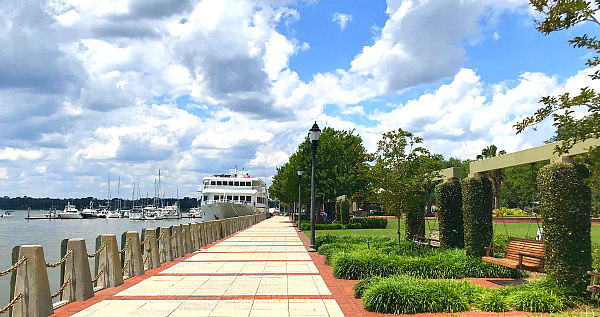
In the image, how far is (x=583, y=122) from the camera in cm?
620

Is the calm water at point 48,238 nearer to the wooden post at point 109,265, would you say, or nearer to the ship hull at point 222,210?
the wooden post at point 109,265

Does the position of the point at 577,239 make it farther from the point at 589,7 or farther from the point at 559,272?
the point at 589,7

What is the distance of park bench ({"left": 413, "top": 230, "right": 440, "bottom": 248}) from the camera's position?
52.4 feet

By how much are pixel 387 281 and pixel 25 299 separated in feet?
19.4

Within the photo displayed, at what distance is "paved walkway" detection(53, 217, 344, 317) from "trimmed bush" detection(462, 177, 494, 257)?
408 cm

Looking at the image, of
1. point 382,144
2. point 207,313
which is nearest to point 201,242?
point 382,144

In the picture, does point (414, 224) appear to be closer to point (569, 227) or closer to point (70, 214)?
point (569, 227)

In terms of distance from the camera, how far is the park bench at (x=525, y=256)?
390 inches

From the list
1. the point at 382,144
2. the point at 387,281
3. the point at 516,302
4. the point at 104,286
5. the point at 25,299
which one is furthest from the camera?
the point at 382,144

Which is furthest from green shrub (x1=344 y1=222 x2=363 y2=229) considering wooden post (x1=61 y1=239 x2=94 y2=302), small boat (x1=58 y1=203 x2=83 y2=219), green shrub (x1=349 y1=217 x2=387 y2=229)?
small boat (x1=58 y1=203 x2=83 y2=219)

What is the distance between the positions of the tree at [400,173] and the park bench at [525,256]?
12.3ft

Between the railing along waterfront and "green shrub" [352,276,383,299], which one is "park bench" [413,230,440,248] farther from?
the railing along waterfront

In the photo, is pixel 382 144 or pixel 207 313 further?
pixel 382 144

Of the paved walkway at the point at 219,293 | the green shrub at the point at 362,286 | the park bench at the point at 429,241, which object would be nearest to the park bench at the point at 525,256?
the green shrub at the point at 362,286
